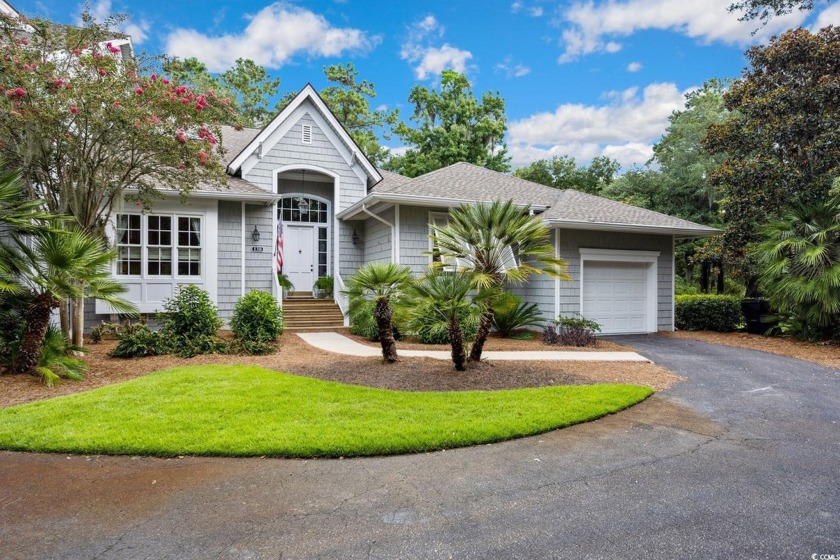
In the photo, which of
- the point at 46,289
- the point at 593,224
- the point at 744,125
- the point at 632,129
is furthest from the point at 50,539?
the point at 632,129

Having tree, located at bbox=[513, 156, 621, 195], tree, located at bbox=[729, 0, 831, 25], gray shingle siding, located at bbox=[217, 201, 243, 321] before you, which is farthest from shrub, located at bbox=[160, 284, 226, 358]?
tree, located at bbox=[513, 156, 621, 195]

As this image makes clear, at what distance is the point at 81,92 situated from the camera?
26.5ft

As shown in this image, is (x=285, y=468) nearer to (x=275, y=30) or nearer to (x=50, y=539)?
(x=50, y=539)

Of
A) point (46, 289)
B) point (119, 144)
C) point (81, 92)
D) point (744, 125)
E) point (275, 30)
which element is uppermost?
point (275, 30)

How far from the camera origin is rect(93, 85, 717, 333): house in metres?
12.4

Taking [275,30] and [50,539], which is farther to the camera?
[275,30]

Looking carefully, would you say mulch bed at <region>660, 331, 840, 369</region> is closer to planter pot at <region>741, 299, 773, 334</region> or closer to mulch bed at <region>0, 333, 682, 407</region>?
planter pot at <region>741, 299, 773, 334</region>

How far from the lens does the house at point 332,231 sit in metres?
12.4

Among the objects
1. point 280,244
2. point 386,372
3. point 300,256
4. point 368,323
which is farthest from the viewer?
point 300,256

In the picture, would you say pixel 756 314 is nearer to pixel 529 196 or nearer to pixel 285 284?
pixel 529 196

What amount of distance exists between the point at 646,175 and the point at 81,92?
24362 millimetres

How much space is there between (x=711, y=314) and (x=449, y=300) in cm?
1124

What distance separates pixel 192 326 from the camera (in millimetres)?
9984

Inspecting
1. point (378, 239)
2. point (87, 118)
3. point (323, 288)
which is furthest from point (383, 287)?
point (323, 288)
